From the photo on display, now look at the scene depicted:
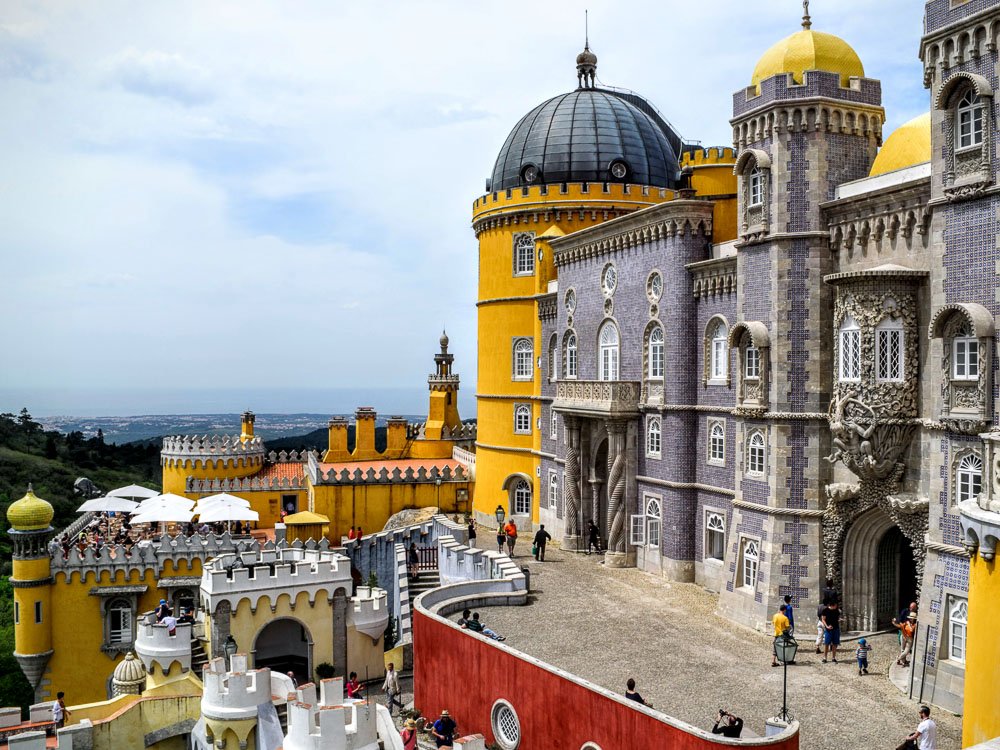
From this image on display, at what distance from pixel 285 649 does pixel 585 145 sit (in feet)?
69.6

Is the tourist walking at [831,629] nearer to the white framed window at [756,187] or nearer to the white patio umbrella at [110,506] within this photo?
the white framed window at [756,187]

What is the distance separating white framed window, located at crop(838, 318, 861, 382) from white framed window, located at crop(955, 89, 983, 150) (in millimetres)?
4097

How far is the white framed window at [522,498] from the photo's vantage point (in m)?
36.0

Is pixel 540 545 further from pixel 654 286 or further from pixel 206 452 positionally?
pixel 206 452

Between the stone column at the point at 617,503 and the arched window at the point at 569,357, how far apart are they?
449cm

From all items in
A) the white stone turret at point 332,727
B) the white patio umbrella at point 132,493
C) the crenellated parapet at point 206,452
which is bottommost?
the white stone turret at point 332,727

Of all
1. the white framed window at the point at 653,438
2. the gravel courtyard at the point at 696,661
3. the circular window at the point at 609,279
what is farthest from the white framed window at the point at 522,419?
the gravel courtyard at the point at 696,661

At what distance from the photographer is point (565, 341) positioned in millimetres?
32469

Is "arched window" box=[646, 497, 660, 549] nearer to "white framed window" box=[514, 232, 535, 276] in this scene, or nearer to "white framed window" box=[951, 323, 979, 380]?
"white framed window" box=[951, 323, 979, 380]

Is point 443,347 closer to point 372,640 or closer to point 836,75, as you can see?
point 372,640

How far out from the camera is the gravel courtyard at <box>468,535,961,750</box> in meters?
15.4

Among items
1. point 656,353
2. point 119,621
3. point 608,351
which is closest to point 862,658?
point 656,353

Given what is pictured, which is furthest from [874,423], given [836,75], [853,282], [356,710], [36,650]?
[36,650]

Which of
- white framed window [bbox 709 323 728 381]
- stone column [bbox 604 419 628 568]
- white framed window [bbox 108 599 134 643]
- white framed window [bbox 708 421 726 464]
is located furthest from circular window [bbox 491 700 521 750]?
white framed window [bbox 108 599 134 643]
